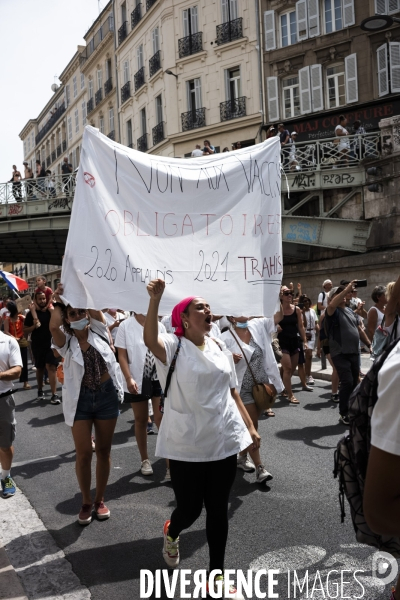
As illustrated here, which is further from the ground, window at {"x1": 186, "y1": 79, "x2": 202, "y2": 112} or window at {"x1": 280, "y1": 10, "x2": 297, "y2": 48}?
window at {"x1": 280, "y1": 10, "x2": 297, "y2": 48}

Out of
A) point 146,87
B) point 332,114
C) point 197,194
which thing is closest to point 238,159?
point 197,194

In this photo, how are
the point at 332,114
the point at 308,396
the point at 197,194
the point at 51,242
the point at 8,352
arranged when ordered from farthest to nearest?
the point at 51,242, the point at 332,114, the point at 308,396, the point at 8,352, the point at 197,194

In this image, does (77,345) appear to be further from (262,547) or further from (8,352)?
(262,547)

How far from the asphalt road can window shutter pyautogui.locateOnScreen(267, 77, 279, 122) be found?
22.2 m

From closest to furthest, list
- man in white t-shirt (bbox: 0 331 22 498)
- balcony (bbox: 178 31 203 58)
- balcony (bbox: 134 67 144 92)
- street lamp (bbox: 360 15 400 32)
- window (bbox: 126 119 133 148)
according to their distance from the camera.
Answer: man in white t-shirt (bbox: 0 331 22 498) < street lamp (bbox: 360 15 400 32) < balcony (bbox: 178 31 203 58) < balcony (bbox: 134 67 144 92) < window (bbox: 126 119 133 148)

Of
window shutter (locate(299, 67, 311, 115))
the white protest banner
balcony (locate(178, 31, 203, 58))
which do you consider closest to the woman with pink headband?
the white protest banner

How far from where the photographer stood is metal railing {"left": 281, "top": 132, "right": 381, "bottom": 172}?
19.5 m

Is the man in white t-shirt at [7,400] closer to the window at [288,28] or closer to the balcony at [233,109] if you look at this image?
the window at [288,28]

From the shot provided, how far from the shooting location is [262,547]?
4008 millimetres

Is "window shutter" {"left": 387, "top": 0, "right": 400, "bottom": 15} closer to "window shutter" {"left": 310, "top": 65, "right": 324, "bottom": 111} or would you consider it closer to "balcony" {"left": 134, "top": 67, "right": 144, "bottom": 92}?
"window shutter" {"left": 310, "top": 65, "right": 324, "bottom": 111}

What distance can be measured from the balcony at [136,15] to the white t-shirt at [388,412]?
38.1m

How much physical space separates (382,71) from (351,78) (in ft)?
4.08

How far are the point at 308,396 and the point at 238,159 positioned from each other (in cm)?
612

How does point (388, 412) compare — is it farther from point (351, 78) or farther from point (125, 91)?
point (125, 91)
